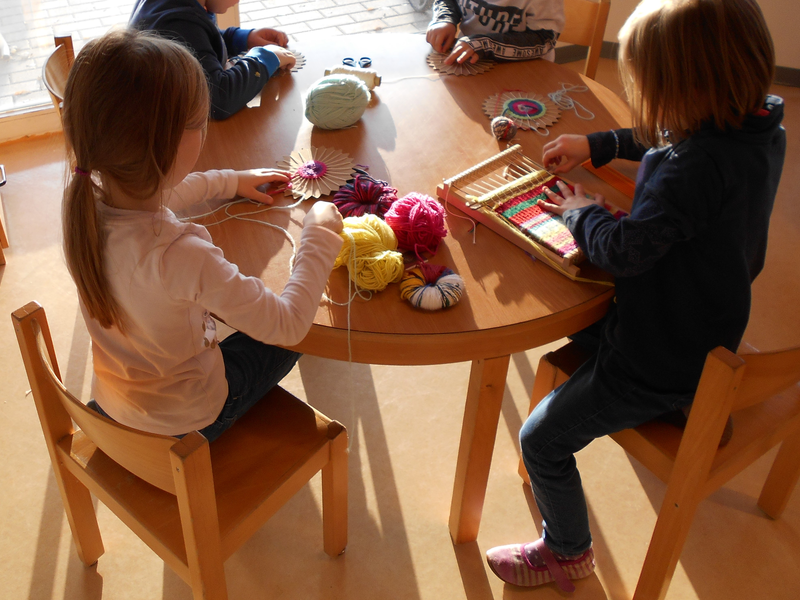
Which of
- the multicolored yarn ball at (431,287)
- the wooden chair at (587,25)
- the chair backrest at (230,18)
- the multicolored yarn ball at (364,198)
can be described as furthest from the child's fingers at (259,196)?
the chair backrest at (230,18)

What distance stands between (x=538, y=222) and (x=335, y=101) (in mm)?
513

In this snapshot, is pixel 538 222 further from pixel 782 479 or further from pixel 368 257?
pixel 782 479

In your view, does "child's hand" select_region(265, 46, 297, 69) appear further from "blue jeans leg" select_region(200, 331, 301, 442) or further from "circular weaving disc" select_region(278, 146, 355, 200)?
"blue jeans leg" select_region(200, 331, 301, 442)

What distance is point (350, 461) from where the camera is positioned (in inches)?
68.5

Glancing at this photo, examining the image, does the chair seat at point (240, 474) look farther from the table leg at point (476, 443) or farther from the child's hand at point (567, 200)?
the child's hand at point (567, 200)

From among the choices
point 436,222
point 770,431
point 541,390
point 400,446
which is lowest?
point 400,446

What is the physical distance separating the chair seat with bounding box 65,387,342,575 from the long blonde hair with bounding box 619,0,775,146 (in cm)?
80

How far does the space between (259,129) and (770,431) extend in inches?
47.1

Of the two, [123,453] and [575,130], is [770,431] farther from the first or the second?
[123,453]

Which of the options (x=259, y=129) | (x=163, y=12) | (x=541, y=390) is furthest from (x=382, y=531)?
(x=163, y=12)

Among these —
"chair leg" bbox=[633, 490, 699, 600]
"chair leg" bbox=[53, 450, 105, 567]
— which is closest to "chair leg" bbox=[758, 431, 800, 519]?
"chair leg" bbox=[633, 490, 699, 600]

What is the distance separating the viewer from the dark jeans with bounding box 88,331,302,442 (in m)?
1.21

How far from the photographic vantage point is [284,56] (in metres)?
1.72

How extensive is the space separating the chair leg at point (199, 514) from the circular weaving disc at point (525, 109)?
103cm
